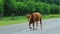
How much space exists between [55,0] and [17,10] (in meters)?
45.9

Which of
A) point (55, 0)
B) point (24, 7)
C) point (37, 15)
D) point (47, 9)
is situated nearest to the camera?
point (37, 15)

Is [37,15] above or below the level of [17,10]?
above

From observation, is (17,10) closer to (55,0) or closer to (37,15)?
(55,0)

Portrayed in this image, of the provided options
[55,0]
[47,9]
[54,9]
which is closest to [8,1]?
[47,9]

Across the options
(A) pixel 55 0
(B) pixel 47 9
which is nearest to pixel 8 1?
A: (B) pixel 47 9

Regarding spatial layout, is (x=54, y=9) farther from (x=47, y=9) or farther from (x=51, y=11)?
(x=47, y=9)

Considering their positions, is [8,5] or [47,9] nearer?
[8,5]

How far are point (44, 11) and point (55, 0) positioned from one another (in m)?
24.4

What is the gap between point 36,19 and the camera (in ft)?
74.8

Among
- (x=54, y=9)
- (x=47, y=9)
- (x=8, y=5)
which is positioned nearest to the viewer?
(x=8, y=5)

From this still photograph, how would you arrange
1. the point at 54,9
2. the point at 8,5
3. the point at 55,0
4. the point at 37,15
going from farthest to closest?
the point at 55,0
the point at 54,9
the point at 8,5
the point at 37,15

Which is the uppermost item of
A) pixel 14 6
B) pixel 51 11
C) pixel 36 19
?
pixel 36 19

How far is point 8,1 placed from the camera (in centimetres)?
7325

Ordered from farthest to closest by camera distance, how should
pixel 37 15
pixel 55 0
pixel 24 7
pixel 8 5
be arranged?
pixel 55 0 → pixel 24 7 → pixel 8 5 → pixel 37 15
